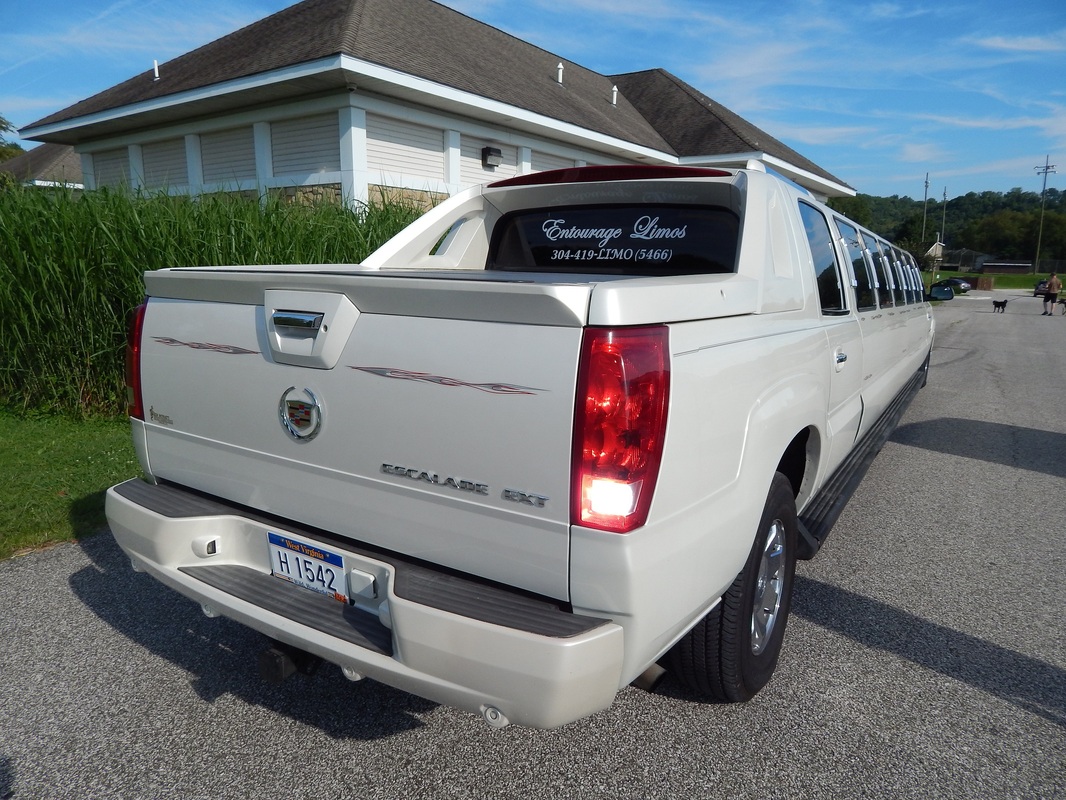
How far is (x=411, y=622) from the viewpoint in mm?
2008

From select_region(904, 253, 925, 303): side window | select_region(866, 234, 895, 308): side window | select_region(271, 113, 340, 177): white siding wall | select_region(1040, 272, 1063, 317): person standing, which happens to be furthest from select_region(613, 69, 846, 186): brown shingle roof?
select_region(866, 234, 895, 308): side window

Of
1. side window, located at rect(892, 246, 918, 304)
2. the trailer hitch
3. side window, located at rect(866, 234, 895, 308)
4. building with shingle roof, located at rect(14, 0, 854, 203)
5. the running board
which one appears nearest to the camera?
the trailer hitch

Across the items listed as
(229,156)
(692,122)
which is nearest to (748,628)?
(229,156)

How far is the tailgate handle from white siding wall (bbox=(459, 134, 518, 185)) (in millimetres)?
13692

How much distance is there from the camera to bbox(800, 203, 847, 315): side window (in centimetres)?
359

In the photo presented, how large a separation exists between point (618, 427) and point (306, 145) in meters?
13.8

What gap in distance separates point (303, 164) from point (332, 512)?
13.2 m

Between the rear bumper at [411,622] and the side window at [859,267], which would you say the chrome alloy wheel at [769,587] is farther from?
the side window at [859,267]

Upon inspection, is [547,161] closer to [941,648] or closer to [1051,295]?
[941,648]

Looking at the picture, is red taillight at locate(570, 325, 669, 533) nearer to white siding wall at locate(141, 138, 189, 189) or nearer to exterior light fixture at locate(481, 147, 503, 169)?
exterior light fixture at locate(481, 147, 503, 169)

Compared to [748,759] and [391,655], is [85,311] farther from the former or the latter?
[748,759]

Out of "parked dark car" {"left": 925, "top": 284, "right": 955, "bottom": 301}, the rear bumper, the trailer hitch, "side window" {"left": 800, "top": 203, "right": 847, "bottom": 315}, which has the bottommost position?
the trailer hitch

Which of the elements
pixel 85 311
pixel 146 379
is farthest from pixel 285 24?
pixel 146 379

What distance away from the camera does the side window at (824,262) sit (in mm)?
3594
